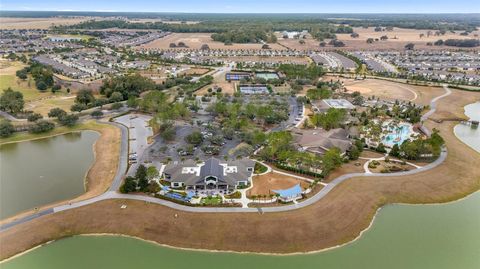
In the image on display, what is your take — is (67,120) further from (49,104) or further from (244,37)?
(244,37)

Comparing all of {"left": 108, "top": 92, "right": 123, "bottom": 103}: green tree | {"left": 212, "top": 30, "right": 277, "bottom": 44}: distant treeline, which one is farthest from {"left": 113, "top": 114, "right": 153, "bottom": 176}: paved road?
{"left": 212, "top": 30, "right": 277, "bottom": 44}: distant treeline

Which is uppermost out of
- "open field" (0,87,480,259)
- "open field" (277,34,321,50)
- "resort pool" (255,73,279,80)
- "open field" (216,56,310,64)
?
"open field" (277,34,321,50)

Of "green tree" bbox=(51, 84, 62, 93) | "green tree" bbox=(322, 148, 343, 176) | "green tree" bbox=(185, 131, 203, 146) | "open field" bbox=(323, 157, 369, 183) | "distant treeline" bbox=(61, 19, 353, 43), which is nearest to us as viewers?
"green tree" bbox=(322, 148, 343, 176)

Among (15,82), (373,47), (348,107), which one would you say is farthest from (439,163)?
(373,47)

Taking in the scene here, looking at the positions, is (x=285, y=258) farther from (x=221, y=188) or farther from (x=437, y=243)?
(x=437, y=243)

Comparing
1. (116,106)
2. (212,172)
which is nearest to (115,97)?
(116,106)

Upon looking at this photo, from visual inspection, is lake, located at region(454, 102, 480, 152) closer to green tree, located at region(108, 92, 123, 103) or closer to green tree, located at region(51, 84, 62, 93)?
green tree, located at region(108, 92, 123, 103)

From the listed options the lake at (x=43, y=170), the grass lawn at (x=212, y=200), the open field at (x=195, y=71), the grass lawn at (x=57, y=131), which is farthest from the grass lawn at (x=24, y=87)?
the grass lawn at (x=212, y=200)
